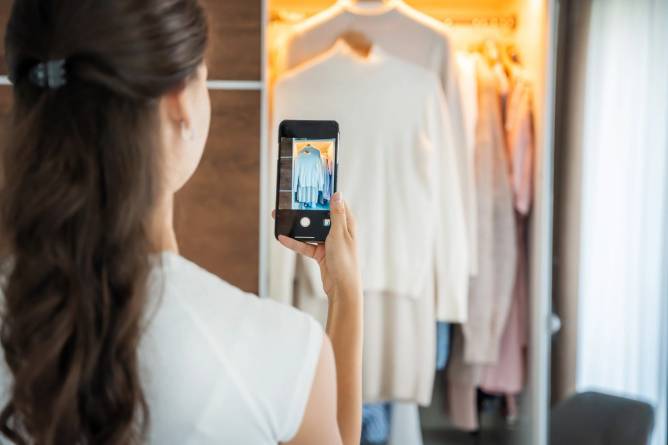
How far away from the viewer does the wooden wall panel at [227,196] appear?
222cm

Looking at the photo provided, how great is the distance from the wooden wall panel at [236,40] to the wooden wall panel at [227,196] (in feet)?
0.20

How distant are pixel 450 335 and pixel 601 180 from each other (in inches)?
26.2

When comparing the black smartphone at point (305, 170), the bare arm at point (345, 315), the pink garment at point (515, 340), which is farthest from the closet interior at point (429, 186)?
the bare arm at point (345, 315)

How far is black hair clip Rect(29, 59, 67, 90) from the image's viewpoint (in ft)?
2.14

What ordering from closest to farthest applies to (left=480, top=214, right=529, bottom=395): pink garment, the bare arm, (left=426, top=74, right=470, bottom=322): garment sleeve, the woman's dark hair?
the woman's dark hair
the bare arm
(left=426, top=74, right=470, bottom=322): garment sleeve
(left=480, top=214, right=529, bottom=395): pink garment

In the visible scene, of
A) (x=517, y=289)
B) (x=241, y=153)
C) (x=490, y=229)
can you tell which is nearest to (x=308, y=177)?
(x=241, y=153)

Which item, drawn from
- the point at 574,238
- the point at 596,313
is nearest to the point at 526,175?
the point at 574,238

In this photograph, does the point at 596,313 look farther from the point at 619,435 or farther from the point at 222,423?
the point at 222,423

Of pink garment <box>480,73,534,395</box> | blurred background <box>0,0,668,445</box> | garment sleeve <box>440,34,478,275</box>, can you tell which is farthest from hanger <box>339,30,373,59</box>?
pink garment <box>480,73,534,395</box>

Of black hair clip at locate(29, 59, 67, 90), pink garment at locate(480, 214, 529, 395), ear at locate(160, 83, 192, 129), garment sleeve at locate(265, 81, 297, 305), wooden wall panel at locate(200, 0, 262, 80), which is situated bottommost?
pink garment at locate(480, 214, 529, 395)

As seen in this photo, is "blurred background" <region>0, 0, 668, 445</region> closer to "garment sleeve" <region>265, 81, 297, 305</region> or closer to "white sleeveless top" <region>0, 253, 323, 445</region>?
"garment sleeve" <region>265, 81, 297, 305</region>

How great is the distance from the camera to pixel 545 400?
2.38m

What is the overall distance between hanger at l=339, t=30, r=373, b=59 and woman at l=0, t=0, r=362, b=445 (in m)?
1.63

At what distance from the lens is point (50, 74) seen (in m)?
0.65
